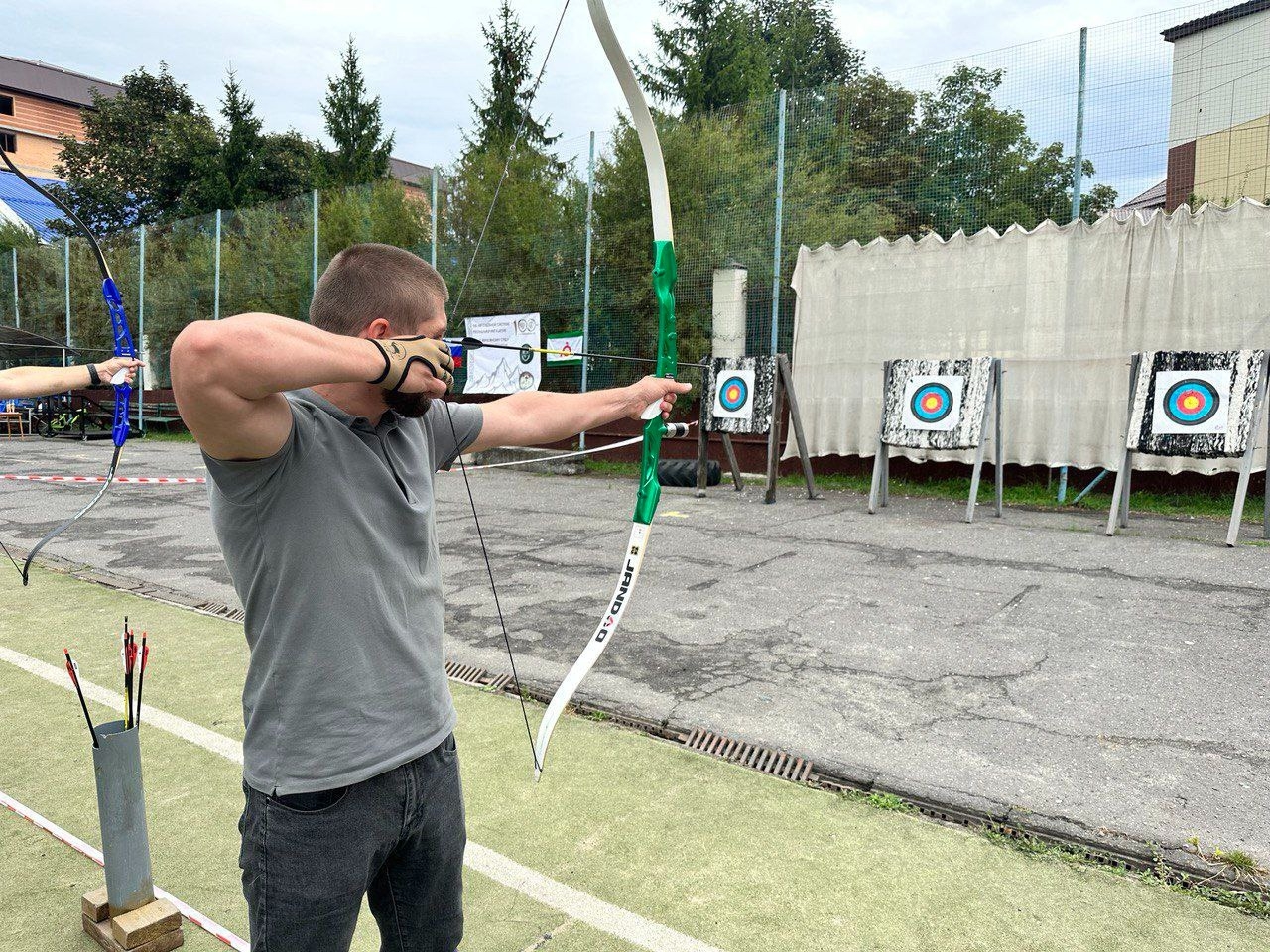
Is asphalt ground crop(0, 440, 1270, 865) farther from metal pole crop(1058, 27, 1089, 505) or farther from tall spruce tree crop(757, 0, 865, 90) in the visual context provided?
tall spruce tree crop(757, 0, 865, 90)

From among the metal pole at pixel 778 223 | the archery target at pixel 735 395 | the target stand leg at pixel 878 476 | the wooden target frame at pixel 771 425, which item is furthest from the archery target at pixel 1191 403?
the metal pole at pixel 778 223

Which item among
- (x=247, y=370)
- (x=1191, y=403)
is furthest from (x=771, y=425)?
(x=247, y=370)

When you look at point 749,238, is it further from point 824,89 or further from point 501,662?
point 501,662

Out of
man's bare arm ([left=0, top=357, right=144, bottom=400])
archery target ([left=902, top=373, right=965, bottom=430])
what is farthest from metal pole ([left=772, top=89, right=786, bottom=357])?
man's bare arm ([left=0, top=357, right=144, bottom=400])

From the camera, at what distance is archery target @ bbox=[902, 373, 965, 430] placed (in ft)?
23.2

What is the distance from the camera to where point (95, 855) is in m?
2.08

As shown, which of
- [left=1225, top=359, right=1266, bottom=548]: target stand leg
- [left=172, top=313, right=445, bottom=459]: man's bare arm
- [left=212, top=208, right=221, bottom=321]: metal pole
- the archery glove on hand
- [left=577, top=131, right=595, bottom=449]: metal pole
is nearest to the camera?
[left=172, top=313, right=445, bottom=459]: man's bare arm

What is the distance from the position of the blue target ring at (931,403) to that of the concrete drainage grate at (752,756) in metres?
5.11

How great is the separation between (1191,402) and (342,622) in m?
6.60

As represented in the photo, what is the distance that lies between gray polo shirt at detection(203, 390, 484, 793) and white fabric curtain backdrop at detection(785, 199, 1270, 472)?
7.25 metres

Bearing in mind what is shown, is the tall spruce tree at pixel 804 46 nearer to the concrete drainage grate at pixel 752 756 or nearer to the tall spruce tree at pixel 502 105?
the tall spruce tree at pixel 502 105

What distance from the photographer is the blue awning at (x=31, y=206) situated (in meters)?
25.8

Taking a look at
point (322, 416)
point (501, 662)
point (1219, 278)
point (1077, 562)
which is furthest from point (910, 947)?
point (1219, 278)

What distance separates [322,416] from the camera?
1.16 meters
